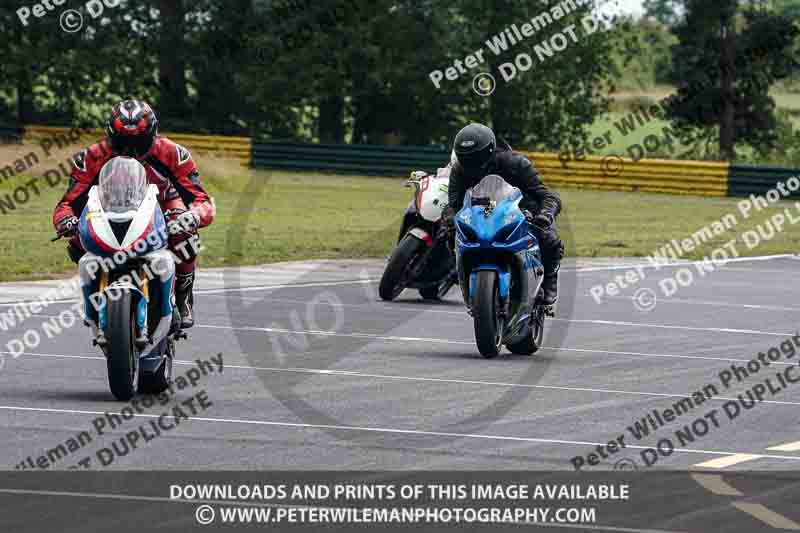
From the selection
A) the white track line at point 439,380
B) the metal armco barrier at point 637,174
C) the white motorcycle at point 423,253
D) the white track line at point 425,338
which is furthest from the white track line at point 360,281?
the metal armco barrier at point 637,174

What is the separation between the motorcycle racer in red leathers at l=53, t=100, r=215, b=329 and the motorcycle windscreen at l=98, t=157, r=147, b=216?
1.34ft

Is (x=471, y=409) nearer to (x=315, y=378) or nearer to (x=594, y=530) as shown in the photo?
(x=315, y=378)

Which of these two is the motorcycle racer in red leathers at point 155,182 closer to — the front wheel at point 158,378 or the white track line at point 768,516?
the front wheel at point 158,378

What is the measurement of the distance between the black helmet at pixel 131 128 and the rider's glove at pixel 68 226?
0.55 meters

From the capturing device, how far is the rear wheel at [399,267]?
62.2 feet

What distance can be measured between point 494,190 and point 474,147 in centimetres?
37

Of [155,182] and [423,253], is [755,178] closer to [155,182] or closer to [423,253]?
[423,253]

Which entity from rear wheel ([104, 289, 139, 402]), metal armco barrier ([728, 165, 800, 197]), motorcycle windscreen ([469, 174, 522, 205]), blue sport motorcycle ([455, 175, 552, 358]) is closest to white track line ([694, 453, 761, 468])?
rear wheel ([104, 289, 139, 402])

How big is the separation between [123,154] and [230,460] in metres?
3.17

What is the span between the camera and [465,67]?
50.8 metres

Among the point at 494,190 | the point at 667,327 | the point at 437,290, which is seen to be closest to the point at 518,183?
the point at 494,190

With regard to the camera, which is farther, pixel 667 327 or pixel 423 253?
pixel 423 253

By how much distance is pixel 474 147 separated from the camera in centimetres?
1462

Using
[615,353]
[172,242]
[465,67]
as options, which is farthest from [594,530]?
[465,67]
